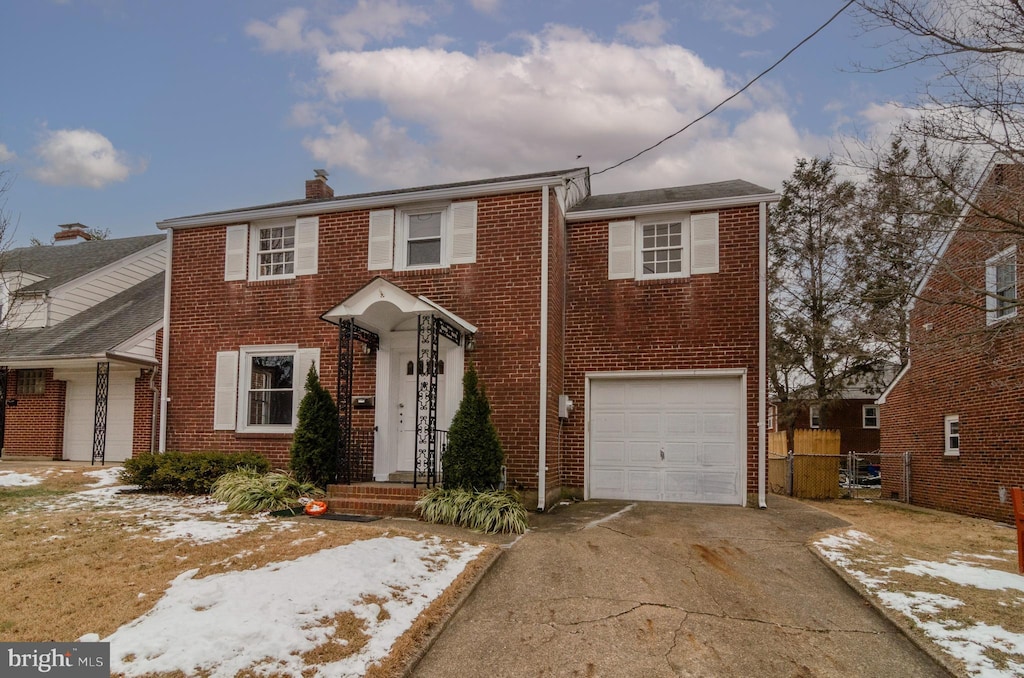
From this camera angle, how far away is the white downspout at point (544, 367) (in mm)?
10602

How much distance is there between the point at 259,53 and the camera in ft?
41.2

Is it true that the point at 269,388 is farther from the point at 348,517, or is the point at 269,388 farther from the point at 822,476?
the point at 822,476

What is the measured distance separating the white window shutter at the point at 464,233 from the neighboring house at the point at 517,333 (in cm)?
4

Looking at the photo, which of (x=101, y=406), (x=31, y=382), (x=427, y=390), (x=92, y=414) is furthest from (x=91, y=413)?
(x=427, y=390)

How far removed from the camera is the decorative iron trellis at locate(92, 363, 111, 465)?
16500 mm

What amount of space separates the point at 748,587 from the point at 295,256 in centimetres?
946

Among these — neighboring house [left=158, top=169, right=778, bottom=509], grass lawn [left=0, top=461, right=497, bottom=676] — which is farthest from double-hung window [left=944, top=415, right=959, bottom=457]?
grass lawn [left=0, top=461, right=497, bottom=676]

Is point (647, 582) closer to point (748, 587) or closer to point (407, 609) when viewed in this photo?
→ point (748, 587)

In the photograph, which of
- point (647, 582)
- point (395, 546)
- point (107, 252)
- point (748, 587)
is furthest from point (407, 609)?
point (107, 252)

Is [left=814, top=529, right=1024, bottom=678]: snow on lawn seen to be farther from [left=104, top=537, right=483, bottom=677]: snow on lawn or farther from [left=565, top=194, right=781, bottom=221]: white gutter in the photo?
[left=565, top=194, right=781, bottom=221]: white gutter

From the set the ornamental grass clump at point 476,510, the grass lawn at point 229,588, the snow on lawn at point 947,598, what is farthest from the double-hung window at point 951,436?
the grass lawn at point 229,588

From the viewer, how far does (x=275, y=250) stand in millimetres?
12844

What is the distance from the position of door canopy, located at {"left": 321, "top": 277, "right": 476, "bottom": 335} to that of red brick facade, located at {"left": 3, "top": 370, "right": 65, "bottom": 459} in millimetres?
11057

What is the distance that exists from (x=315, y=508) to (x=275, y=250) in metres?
5.53
